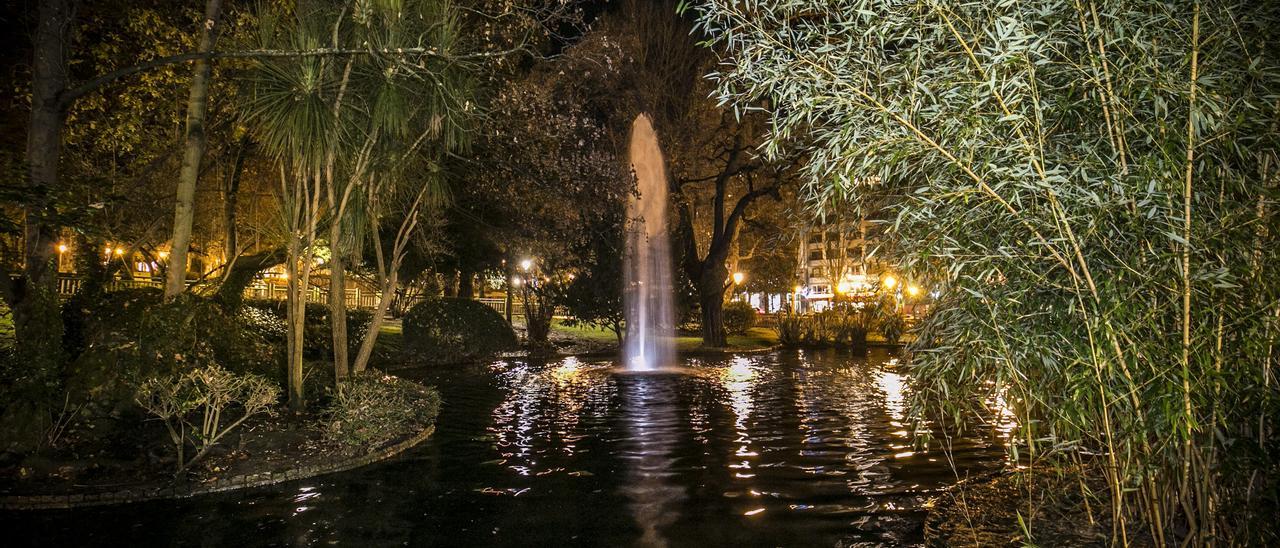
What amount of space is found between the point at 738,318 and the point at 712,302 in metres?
9.18

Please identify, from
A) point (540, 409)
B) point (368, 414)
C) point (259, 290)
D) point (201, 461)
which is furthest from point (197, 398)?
point (259, 290)

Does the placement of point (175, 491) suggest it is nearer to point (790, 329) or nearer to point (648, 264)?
point (648, 264)

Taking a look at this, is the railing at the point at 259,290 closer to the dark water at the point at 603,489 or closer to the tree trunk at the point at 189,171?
the tree trunk at the point at 189,171

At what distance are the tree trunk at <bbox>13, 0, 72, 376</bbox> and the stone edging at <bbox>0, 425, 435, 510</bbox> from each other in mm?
1471

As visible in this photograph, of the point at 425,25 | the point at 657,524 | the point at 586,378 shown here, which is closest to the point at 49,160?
the point at 425,25

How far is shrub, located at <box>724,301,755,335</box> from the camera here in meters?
37.2

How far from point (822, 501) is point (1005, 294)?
3497 millimetres

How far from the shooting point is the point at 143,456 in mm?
8297

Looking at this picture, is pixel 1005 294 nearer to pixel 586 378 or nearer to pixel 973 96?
pixel 973 96

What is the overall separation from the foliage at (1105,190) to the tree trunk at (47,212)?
7.70m

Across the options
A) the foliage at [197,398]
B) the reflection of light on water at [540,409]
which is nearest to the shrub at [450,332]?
the reflection of light on water at [540,409]

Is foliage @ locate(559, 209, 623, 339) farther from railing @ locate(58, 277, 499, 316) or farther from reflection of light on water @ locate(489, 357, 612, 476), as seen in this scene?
railing @ locate(58, 277, 499, 316)

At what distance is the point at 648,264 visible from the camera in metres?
25.7

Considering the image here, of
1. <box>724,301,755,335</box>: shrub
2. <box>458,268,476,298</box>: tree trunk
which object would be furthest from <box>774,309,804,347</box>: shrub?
<box>458,268,476,298</box>: tree trunk
